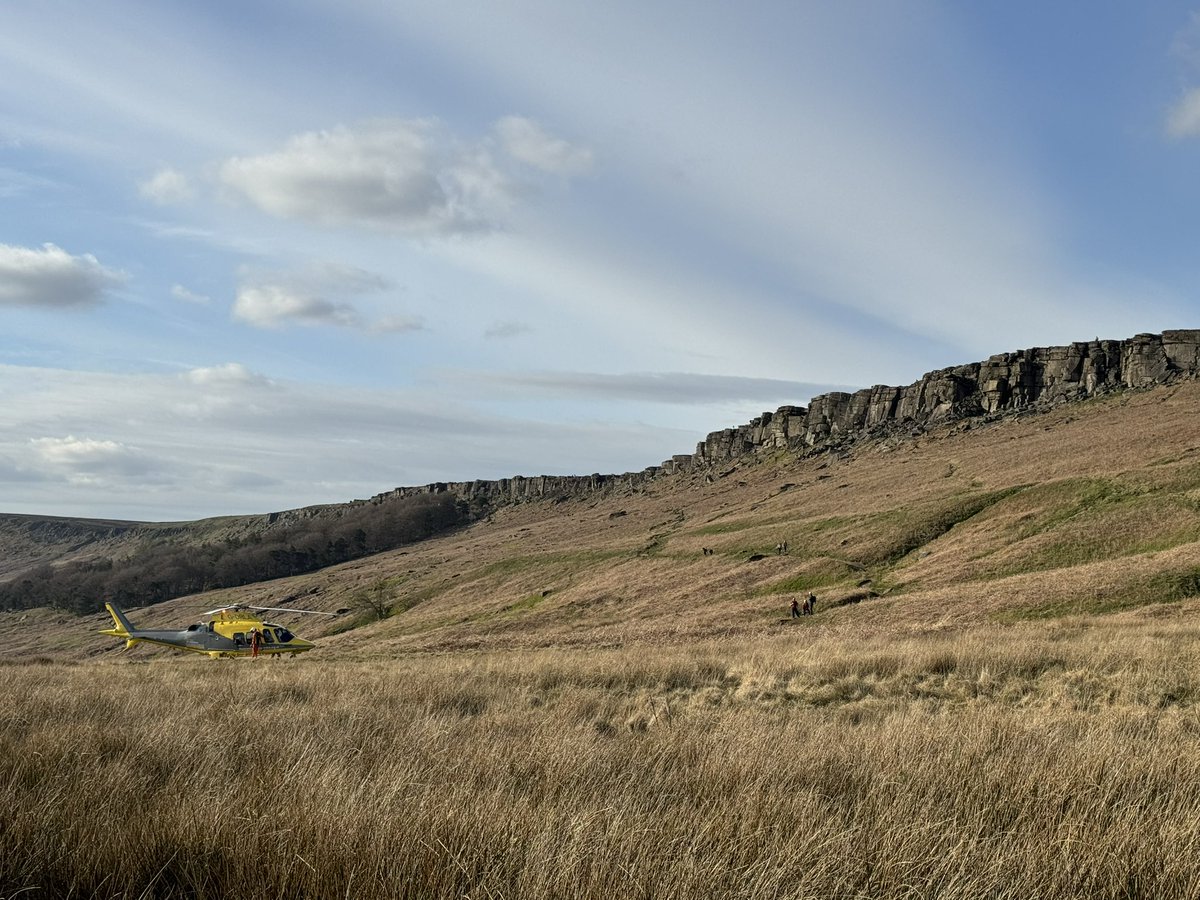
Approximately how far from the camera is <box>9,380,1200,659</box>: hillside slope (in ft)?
108

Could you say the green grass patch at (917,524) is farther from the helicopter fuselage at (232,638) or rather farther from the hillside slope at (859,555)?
the helicopter fuselage at (232,638)

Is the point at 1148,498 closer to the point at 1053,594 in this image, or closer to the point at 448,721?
the point at 1053,594

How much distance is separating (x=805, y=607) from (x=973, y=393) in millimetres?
95874

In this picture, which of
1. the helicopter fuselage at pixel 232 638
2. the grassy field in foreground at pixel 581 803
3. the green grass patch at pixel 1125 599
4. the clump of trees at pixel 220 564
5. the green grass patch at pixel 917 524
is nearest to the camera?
the grassy field in foreground at pixel 581 803

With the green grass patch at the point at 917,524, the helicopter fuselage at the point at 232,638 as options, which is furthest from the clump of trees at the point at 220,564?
the green grass patch at the point at 917,524

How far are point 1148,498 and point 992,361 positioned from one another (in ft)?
288

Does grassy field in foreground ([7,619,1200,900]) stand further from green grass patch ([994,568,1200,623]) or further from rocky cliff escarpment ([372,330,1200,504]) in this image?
rocky cliff escarpment ([372,330,1200,504])

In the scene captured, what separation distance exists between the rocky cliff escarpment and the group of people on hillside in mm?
82036

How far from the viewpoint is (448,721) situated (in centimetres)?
879

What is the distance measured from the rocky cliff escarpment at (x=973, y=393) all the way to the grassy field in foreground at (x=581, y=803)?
373 feet

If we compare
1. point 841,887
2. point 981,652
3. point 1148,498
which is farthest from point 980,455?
point 841,887

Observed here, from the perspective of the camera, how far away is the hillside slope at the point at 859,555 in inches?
1297

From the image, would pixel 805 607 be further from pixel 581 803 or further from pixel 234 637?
pixel 581 803

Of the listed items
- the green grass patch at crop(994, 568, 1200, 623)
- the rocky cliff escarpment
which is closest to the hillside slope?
the green grass patch at crop(994, 568, 1200, 623)
